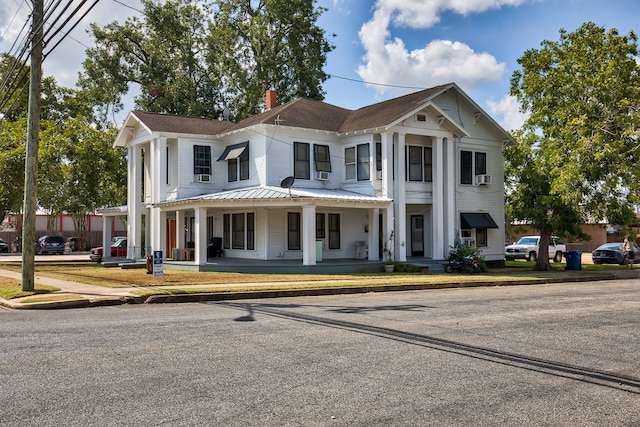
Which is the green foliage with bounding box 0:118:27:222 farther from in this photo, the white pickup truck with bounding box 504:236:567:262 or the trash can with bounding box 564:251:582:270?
the white pickup truck with bounding box 504:236:567:262

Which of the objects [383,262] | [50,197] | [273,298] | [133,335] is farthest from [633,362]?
[50,197]

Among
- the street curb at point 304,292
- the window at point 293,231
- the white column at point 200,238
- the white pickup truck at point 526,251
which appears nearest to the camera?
the street curb at point 304,292

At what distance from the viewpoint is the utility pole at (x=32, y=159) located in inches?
615

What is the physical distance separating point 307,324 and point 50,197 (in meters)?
26.9

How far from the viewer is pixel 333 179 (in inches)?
1134

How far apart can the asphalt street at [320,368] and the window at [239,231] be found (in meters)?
15.1

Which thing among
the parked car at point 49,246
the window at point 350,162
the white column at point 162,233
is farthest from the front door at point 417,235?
the parked car at point 49,246

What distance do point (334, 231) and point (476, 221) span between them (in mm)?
7210

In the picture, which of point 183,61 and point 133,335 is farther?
point 183,61

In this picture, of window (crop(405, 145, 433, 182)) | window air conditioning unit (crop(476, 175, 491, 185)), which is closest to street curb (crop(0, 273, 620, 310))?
window (crop(405, 145, 433, 182))

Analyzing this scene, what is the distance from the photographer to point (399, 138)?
26750 millimetres

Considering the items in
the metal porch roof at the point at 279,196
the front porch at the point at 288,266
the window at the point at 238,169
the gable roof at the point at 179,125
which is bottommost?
the front porch at the point at 288,266

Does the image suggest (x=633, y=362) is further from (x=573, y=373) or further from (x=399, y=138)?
(x=399, y=138)

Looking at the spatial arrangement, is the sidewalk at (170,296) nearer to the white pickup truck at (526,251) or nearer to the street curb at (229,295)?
the street curb at (229,295)
